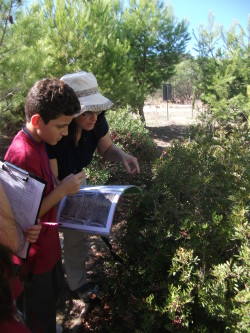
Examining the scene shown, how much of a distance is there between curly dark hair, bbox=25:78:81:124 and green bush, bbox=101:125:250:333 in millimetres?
794

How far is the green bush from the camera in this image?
4.53ft

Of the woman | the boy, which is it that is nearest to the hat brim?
the woman

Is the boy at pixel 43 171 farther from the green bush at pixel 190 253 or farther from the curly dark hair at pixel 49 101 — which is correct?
the green bush at pixel 190 253

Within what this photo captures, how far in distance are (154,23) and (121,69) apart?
4.84 metres

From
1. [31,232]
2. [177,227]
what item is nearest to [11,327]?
[31,232]

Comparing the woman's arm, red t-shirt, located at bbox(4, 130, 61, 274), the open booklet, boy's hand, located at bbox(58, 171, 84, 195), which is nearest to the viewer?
red t-shirt, located at bbox(4, 130, 61, 274)

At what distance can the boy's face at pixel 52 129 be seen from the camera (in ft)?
4.77

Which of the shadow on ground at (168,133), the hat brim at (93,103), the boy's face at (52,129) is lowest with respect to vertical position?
the shadow on ground at (168,133)

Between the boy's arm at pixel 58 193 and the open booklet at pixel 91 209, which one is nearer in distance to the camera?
the boy's arm at pixel 58 193

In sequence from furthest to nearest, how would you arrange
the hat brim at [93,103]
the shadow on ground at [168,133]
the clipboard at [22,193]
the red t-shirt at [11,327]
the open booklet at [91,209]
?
the shadow on ground at [168,133]
the hat brim at [93,103]
the open booklet at [91,209]
the clipboard at [22,193]
the red t-shirt at [11,327]


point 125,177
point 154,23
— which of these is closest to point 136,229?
point 125,177

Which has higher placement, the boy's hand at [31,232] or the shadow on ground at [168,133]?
the boy's hand at [31,232]

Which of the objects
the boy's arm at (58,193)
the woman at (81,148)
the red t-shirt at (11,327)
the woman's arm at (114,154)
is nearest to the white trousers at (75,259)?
the woman at (81,148)

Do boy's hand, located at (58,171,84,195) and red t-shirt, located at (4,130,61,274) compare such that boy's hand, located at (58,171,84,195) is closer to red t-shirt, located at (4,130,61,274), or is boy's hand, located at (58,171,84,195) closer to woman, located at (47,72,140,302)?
red t-shirt, located at (4,130,61,274)
